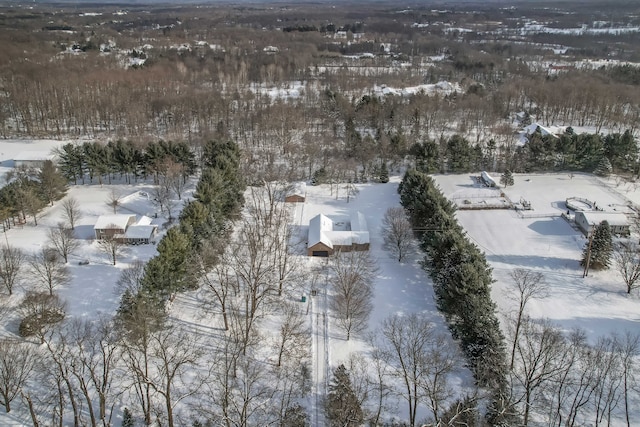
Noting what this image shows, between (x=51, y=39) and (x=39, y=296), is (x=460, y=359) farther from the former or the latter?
(x=51, y=39)

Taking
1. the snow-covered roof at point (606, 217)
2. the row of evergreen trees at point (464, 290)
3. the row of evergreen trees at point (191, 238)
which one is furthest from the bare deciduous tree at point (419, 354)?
the snow-covered roof at point (606, 217)

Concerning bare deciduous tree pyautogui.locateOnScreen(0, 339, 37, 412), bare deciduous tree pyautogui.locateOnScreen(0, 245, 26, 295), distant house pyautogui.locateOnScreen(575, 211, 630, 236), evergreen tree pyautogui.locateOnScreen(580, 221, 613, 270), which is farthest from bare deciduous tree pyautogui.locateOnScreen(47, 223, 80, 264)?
distant house pyautogui.locateOnScreen(575, 211, 630, 236)

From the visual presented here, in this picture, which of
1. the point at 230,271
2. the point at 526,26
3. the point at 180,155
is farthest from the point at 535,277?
the point at 526,26

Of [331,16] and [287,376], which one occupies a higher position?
[331,16]

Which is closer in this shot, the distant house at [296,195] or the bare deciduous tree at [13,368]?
the bare deciduous tree at [13,368]

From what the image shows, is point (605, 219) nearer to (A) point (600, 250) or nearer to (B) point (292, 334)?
(A) point (600, 250)

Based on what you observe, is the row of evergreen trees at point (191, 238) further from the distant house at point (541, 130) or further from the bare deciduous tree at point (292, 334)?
the distant house at point (541, 130)
